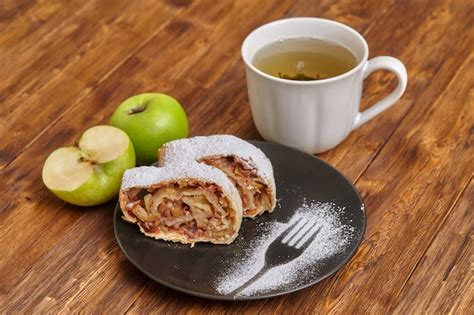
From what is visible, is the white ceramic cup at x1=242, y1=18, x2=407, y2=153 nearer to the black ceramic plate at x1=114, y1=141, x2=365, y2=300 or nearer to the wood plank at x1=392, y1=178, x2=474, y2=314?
the black ceramic plate at x1=114, y1=141, x2=365, y2=300

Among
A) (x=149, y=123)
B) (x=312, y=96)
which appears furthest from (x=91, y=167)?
(x=312, y=96)

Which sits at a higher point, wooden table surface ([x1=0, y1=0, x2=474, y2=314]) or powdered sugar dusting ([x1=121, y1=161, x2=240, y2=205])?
powdered sugar dusting ([x1=121, y1=161, x2=240, y2=205])

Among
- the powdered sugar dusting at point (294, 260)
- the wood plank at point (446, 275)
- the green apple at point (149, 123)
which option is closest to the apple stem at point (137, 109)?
the green apple at point (149, 123)

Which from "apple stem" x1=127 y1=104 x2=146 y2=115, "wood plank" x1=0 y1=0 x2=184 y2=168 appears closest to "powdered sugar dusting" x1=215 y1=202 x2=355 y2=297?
"apple stem" x1=127 y1=104 x2=146 y2=115

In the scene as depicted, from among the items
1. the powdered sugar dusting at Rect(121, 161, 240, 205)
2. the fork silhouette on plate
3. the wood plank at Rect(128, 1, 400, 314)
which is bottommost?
the wood plank at Rect(128, 1, 400, 314)

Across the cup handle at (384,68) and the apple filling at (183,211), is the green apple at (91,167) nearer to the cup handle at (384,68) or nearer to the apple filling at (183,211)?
the apple filling at (183,211)

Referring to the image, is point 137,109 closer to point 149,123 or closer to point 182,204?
point 149,123
